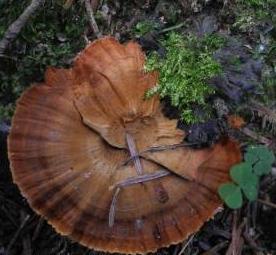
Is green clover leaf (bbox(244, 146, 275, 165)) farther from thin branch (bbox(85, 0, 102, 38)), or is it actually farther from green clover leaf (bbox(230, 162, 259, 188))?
thin branch (bbox(85, 0, 102, 38))

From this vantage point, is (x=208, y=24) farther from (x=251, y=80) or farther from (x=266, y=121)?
(x=266, y=121)

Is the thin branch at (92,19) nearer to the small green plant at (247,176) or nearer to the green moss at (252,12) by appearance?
the green moss at (252,12)

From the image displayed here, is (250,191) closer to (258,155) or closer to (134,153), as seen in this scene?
(258,155)

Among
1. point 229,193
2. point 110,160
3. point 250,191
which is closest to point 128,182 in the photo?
point 110,160

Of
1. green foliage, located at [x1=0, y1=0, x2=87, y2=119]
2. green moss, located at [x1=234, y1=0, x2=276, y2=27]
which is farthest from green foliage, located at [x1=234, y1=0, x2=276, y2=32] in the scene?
green foliage, located at [x1=0, y1=0, x2=87, y2=119]

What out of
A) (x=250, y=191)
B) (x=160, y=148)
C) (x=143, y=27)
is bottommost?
(x=250, y=191)
